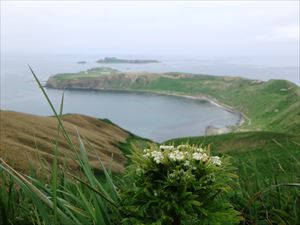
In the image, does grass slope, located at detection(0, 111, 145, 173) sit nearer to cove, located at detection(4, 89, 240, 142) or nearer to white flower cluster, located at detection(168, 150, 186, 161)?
white flower cluster, located at detection(168, 150, 186, 161)

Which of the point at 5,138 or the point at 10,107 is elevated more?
the point at 5,138

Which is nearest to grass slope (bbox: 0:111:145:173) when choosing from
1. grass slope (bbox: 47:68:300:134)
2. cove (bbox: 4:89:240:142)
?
grass slope (bbox: 47:68:300:134)

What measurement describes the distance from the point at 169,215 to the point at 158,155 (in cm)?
52

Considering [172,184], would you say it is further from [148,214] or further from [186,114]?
[186,114]

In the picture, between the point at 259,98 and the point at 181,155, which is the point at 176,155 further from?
the point at 259,98

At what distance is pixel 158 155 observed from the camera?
353 centimetres

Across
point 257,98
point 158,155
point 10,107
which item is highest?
point 158,155

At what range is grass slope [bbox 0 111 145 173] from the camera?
2456 cm

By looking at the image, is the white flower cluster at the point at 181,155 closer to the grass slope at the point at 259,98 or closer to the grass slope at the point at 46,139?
the grass slope at the point at 46,139

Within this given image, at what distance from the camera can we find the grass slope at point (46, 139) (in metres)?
24.6

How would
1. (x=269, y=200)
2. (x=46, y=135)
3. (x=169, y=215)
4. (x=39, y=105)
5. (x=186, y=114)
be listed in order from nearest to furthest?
1. (x=169, y=215)
2. (x=269, y=200)
3. (x=46, y=135)
4. (x=186, y=114)
5. (x=39, y=105)

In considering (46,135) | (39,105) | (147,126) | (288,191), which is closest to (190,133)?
(147,126)

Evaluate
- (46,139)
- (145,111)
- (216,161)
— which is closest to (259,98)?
(145,111)

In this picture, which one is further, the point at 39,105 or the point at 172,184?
the point at 39,105
